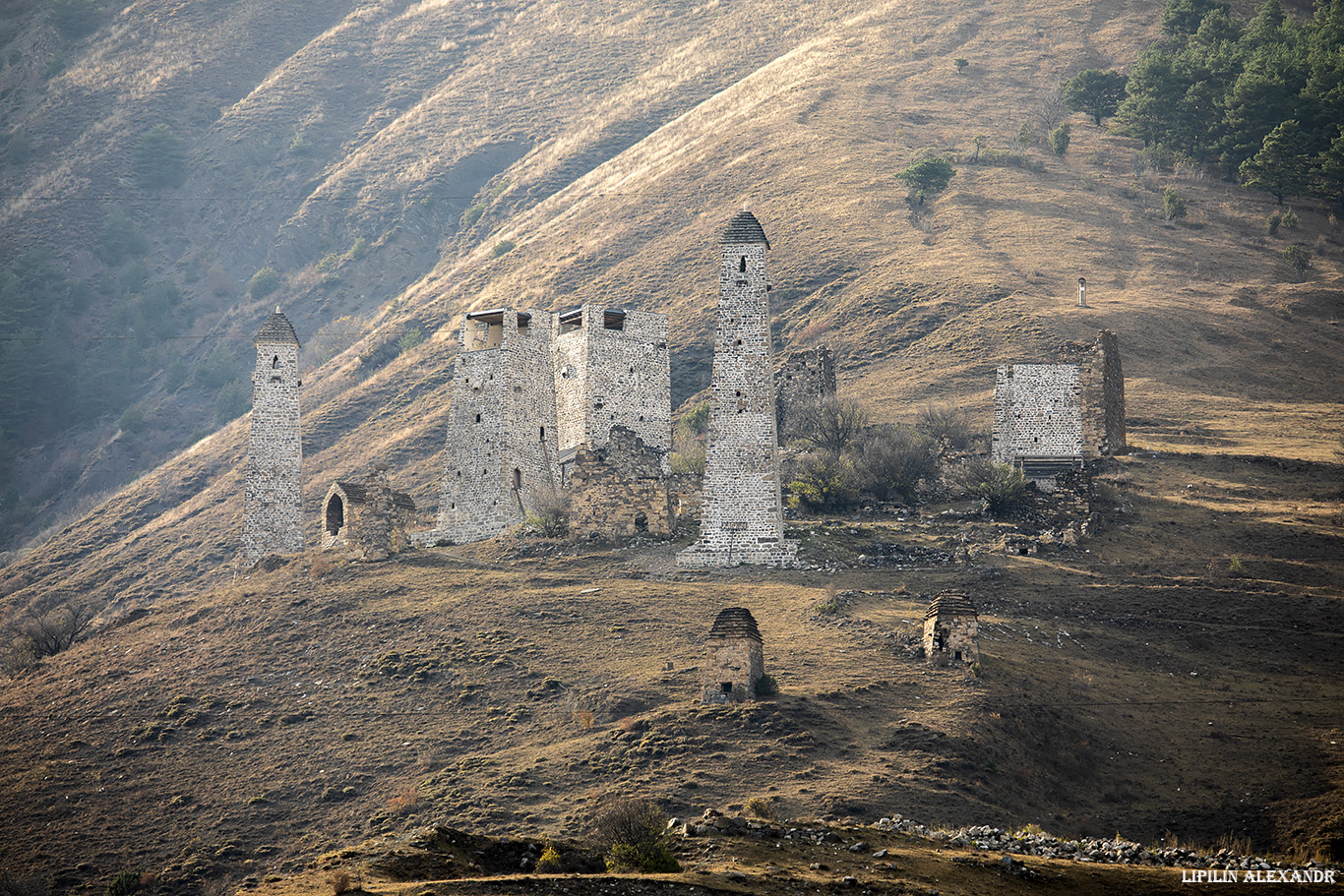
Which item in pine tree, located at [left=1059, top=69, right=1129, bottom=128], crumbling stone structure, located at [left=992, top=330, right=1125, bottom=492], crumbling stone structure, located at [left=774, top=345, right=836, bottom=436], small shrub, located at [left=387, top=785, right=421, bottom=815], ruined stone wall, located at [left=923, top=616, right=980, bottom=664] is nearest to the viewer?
small shrub, located at [left=387, top=785, right=421, bottom=815]

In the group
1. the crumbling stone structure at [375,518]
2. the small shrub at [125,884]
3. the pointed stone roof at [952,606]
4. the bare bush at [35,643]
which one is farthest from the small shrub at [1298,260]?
the small shrub at [125,884]

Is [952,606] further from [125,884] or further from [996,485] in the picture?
[125,884]

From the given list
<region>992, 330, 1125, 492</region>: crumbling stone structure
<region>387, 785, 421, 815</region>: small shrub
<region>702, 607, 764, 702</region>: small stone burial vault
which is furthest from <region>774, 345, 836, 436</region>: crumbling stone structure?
<region>387, 785, 421, 815</region>: small shrub

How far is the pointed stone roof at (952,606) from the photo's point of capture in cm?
2388

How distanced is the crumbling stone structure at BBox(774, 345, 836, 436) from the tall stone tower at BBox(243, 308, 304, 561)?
53.1ft

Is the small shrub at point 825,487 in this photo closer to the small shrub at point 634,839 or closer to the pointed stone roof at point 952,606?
the pointed stone roof at point 952,606

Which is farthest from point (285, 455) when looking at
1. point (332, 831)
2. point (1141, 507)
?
point (1141, 507)

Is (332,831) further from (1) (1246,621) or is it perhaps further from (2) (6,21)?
(2) (6,21)

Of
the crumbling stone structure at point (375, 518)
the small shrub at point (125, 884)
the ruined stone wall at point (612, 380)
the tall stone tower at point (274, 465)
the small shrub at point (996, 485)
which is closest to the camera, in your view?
the small shrub at point (125, 884)

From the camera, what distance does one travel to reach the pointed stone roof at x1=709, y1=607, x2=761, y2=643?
Answer: 74.1 feet

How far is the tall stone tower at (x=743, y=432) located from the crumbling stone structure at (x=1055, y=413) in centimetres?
918

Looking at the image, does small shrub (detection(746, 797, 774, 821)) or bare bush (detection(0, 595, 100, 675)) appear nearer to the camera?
small shrub (detection(746, 797, 774, 821))

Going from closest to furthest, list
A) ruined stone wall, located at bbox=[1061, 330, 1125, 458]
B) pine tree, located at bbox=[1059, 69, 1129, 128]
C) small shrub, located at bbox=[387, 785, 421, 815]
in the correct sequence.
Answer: small shrub, located at bbox=[387, 785, 421, 815]
ruined stone wall, located at bbox=[1061, 330, 1125, 458]
pine tree, located at bbox=[1059, 69, 1129, 128]

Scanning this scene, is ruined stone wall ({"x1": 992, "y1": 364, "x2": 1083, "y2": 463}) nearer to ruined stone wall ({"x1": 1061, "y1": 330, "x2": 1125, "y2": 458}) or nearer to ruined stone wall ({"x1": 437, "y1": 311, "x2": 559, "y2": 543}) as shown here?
ruined stone wall ({"x1": 1061, "y1": 330, "x2": 1125, "y2": 458})
